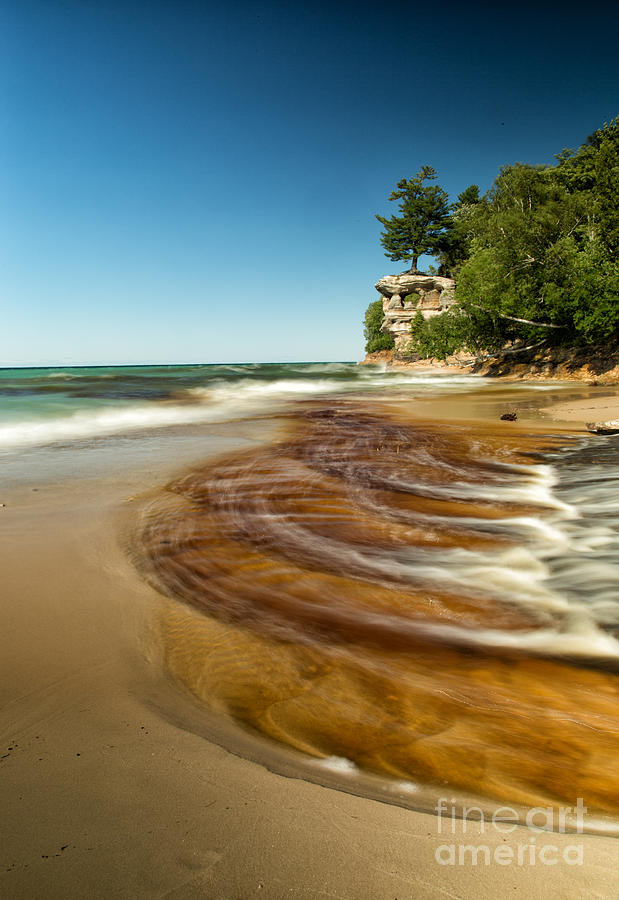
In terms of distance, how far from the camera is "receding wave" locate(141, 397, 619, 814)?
1546 mm

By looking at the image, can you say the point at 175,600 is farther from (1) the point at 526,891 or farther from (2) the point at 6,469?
(2) the point at 6,469

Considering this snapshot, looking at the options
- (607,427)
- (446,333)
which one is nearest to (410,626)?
(607,427)

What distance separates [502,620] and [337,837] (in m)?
1.72

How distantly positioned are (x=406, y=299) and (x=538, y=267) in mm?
31118

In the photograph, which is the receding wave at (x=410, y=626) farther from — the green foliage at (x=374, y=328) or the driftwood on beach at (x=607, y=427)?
the green foliage at (x=374, y=328)

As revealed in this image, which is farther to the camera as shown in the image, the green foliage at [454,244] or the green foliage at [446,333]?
the green foliage at [454,244]

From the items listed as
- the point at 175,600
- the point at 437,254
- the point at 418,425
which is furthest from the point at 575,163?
the point at 175,600

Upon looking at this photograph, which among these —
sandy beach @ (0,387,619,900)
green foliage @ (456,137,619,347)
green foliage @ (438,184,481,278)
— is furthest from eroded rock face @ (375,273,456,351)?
sandy beach @ (0,387,619,900)

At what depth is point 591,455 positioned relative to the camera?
21.3ft

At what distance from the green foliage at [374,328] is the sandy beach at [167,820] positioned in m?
65.5

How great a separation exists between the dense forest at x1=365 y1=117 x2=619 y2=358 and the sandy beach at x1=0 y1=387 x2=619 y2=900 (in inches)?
970

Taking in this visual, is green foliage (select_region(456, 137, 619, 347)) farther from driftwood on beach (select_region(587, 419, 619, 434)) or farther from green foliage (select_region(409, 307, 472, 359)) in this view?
driftwood on beach (select_region(587, 419, 619, 434))

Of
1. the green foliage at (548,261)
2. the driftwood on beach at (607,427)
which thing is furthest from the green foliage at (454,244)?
the driftwood on beach at (607,427)

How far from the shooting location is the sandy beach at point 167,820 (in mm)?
978
